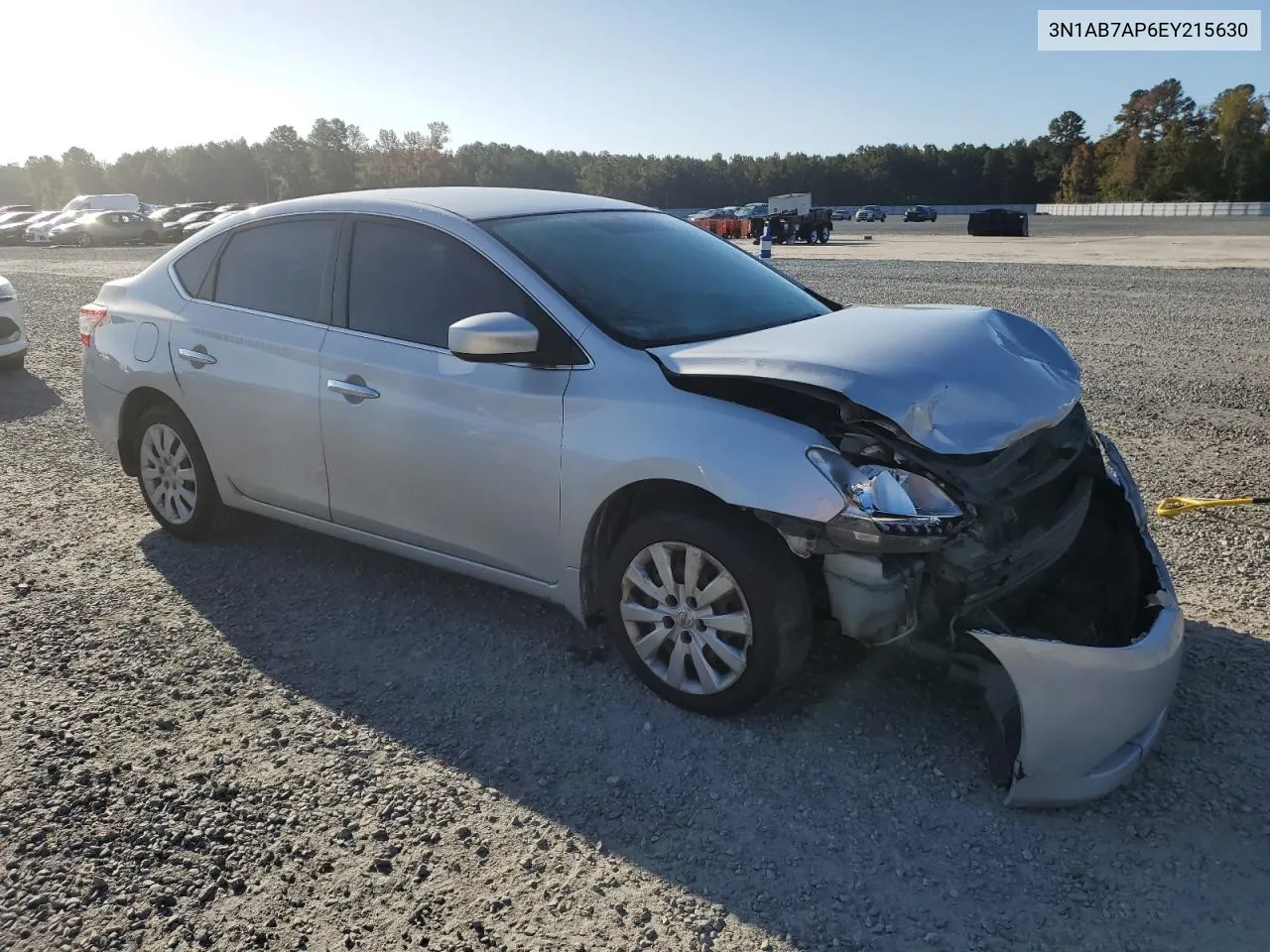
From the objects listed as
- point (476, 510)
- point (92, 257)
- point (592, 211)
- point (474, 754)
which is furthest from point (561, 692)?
point (92, 257)

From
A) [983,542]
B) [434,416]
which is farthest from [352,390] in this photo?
[983,542]

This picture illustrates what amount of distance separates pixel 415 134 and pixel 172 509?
105198 mm

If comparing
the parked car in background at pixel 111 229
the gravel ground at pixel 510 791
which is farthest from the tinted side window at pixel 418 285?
the parked car in background at pixel 111 229

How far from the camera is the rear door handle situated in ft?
13.1

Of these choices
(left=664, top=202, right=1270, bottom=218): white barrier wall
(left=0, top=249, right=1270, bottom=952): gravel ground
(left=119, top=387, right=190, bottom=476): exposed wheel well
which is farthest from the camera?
(left=664, top=202, right=1270, bottom=218): white barrier wall

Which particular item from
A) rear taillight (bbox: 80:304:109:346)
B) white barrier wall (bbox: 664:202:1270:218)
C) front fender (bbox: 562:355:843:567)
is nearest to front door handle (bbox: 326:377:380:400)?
front fender (bbox: 562:355:843:567)

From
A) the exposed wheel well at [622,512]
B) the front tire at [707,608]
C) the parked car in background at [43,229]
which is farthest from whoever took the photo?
the parked car in background at [43,229]

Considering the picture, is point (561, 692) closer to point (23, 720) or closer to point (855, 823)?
point (855, 823)

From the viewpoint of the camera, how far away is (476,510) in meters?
3.77

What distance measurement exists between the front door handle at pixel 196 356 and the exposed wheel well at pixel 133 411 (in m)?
0.26

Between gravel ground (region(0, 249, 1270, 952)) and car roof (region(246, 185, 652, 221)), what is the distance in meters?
1.72

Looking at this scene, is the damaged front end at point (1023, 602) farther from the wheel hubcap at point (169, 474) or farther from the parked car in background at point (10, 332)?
the parked car in background at point (10, 332)

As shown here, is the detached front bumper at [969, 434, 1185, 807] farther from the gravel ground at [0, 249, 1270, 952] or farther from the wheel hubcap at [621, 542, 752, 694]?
the wheel hubcap at [621, 542, 752, 694]

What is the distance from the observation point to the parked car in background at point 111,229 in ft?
124
